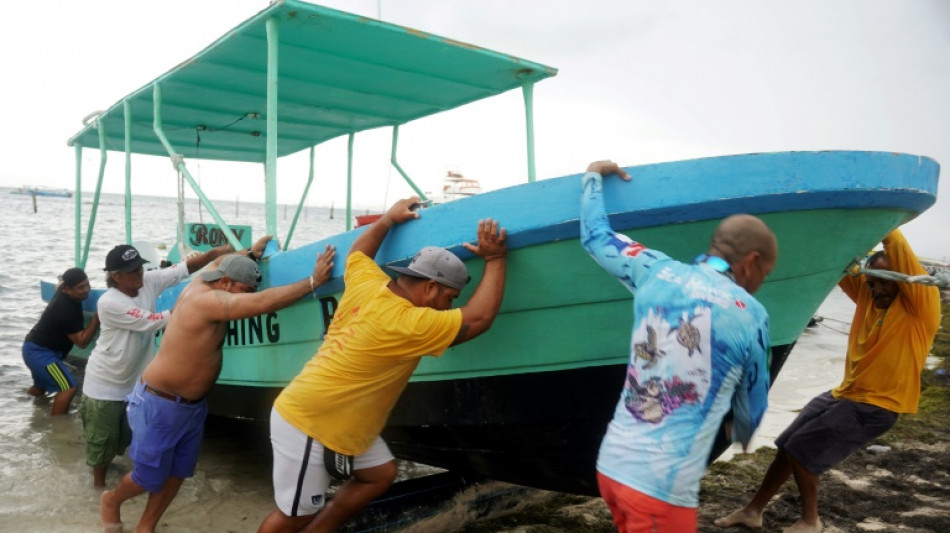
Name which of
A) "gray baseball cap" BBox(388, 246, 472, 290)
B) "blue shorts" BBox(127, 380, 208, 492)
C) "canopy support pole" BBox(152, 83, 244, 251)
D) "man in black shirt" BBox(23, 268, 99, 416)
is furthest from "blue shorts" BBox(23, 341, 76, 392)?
"gray baseball cap" BBox(388, 246, 472, 290)

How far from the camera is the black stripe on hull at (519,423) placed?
9.20ft

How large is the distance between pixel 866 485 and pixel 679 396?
3.12m

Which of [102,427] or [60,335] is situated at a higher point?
[60,335]

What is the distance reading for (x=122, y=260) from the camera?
4.02 metres

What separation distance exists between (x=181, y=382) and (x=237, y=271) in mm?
659

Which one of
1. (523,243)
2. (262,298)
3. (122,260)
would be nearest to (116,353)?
(122,260)

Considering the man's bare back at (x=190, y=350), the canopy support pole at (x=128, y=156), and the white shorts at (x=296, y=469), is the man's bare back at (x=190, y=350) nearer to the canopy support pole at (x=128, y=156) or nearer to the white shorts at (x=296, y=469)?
the white shorts at (x=296, y=469)

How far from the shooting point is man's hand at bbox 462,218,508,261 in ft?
8.37

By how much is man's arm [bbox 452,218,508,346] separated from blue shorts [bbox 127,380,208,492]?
174 centimetres

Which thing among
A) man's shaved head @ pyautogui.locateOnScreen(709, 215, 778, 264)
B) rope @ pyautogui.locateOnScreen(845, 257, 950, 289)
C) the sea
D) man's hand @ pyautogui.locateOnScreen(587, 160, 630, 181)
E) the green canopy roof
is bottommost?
the sea

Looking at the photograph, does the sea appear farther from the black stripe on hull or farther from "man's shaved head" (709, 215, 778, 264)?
"man's shaved head" (709, 215, 778, 264)

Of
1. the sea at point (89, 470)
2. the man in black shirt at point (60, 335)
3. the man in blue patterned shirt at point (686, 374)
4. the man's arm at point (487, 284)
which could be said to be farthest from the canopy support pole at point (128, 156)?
the man in blue patterned shirt at point (686, 374)

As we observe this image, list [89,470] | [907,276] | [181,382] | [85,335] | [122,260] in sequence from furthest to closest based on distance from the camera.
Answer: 1. [85,335]
2. [89,470]
3. [122,260]
4. [181,382]
5. [907,276]

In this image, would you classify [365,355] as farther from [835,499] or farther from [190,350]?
[835,499]
